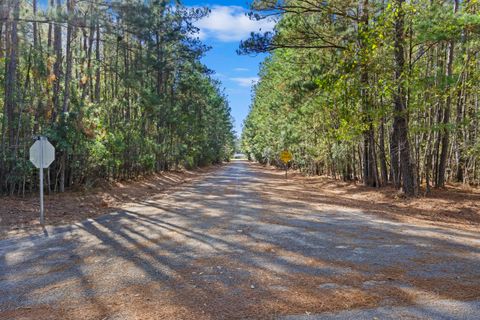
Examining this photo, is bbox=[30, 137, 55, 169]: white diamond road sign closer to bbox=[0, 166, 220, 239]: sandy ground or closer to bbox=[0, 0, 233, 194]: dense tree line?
bbox=[0, 166, 220, 239]: sandy ground

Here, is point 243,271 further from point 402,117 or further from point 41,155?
point 402,117

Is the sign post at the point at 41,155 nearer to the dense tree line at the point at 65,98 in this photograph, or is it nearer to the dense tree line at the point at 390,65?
the dense tree line at the point at 65,98

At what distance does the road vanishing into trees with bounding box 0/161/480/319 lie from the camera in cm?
371

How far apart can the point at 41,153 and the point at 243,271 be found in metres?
6.50

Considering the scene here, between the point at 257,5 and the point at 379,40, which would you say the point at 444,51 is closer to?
the point at 379,40

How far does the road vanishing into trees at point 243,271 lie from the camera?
3713 millimetres

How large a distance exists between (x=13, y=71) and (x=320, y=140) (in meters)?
17.8

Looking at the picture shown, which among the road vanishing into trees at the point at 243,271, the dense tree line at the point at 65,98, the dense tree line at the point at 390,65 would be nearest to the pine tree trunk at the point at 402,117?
the dense tree line at the point at 390,65

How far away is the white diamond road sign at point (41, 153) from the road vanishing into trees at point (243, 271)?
70.7 inches

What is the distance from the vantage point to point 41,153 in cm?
877

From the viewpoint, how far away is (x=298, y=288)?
4215mm

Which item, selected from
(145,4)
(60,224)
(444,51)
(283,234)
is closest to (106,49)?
(145,4)

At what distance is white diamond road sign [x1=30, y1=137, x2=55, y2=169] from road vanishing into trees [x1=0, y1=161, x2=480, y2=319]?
5.89 ft

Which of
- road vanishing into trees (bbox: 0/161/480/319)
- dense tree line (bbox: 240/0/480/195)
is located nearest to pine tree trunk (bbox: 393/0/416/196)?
dense tree line (bbox: 240/0/480/195)
